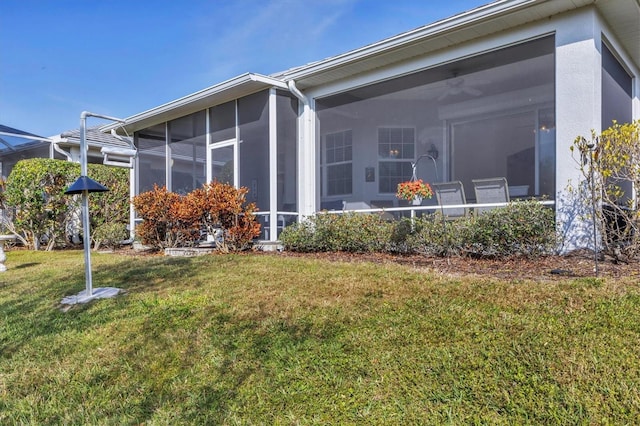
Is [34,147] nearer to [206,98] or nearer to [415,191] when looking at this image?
[206,98]

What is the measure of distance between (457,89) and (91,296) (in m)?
6.50

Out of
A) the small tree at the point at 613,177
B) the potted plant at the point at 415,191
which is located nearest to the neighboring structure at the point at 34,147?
the potted plant at the point at 415,191

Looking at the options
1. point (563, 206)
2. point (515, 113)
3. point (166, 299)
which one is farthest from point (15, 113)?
point (563, 206)

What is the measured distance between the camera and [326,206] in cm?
871

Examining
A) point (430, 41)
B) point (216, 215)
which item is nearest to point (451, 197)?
point (430, 41)

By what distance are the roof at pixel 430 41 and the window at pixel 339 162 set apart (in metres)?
1.40

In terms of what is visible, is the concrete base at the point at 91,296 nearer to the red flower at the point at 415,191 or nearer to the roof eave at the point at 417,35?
the red flower at the point at 415,191

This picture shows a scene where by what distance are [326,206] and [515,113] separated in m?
4.04

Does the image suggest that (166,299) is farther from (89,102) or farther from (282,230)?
(89,102)

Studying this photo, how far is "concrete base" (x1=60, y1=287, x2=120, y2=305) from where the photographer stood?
427 centimetres

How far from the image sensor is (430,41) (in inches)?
251

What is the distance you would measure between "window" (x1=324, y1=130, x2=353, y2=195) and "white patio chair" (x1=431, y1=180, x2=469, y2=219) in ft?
9.29

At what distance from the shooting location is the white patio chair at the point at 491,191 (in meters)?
6.25

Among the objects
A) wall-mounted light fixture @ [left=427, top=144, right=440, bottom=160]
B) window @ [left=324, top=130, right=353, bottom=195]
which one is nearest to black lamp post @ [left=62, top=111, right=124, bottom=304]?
window @ [left=324, top=130, right=353, bottom=195]
